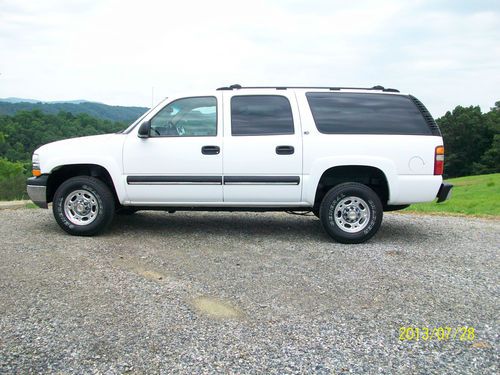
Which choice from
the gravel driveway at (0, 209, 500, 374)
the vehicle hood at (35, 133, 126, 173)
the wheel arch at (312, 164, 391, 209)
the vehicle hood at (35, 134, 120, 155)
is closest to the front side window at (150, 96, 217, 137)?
the vehicle hood at (35, 133, 126, 173)

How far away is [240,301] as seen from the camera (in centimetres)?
410

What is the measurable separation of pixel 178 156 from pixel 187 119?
0.51 m

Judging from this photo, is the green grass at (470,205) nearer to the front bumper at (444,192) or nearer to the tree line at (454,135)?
the front bumper at (444,192)

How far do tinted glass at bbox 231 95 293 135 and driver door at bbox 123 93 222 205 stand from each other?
0.23 meters

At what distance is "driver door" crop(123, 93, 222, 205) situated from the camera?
607 centimetres

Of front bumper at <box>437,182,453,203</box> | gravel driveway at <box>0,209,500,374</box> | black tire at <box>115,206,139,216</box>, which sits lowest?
gravel driveway at <box>0,209,500,374</box>

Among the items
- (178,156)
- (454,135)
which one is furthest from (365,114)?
(454,135)

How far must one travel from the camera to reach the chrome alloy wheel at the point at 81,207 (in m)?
6.30

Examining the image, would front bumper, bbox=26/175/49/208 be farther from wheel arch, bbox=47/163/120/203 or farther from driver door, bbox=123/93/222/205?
Result: driver door, bbox=123/93/222/205

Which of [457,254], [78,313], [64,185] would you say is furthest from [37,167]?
[457,254]

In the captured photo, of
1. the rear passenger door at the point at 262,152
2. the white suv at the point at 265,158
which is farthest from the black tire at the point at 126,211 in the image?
the rear passenger door at the point at 262,152

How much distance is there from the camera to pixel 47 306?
3908mm

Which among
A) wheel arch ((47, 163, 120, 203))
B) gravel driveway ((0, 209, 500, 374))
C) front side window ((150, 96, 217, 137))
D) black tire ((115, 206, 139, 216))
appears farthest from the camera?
black tire ((115, 206, 139, 216))

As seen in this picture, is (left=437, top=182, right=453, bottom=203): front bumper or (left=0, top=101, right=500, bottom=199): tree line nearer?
(left=437, top=182, right=453, bottom=203): front bumper
